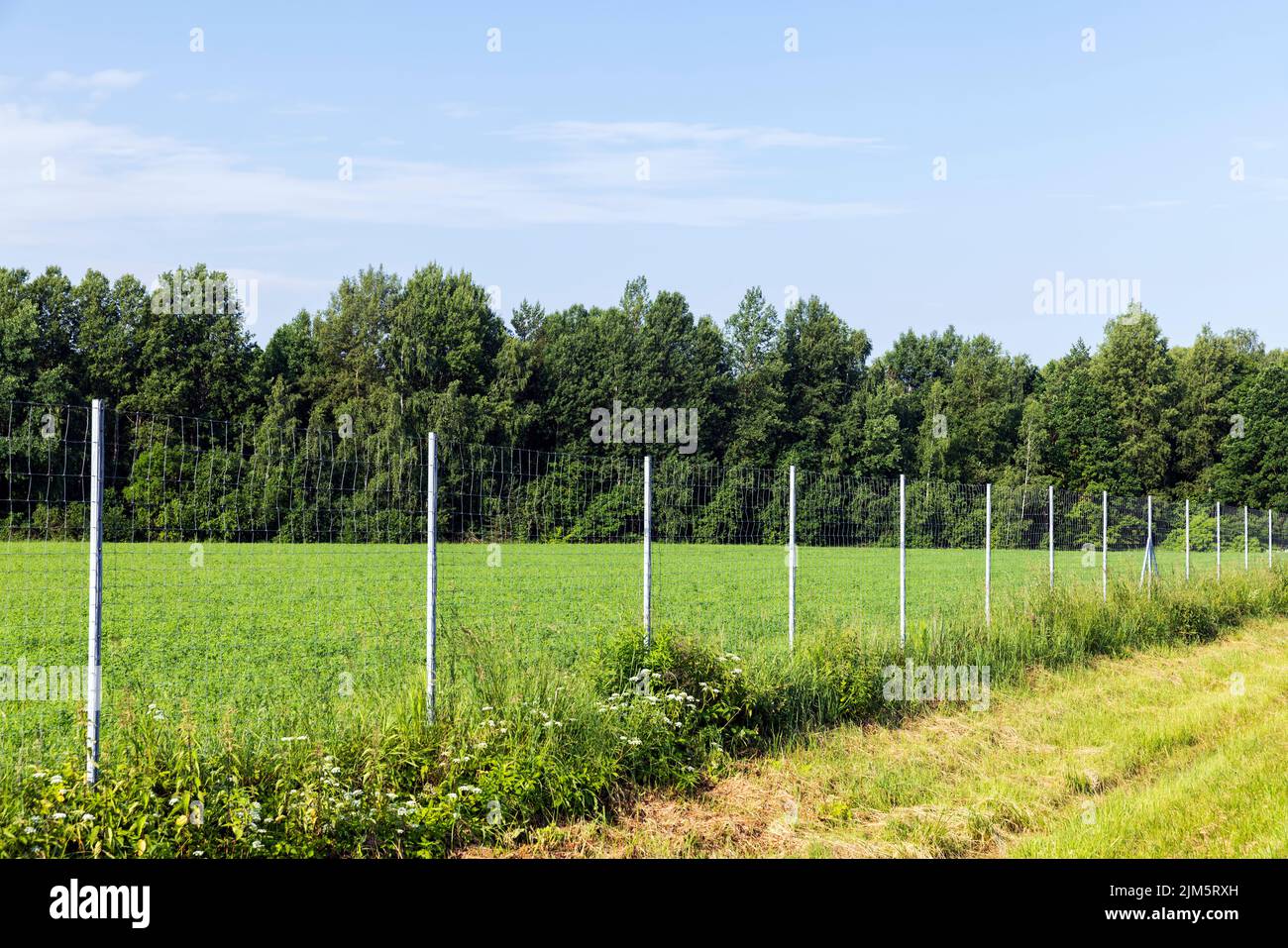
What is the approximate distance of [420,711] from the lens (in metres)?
6.45

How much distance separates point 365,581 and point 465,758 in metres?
14.3

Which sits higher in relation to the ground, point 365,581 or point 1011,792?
point 365,581

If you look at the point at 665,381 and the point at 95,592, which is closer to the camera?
the point at 95,592

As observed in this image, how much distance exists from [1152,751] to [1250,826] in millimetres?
1922

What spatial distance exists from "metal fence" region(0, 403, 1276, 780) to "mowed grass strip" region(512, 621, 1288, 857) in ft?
4.71

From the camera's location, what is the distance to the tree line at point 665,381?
48406 millimetres

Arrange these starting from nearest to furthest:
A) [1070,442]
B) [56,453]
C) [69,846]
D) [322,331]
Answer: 1. [69,846]
2. [56,453]
3. [322,331]
4. [1070,442]

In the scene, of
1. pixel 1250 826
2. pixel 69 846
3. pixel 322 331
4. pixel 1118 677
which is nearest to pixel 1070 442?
pixel 322 331
